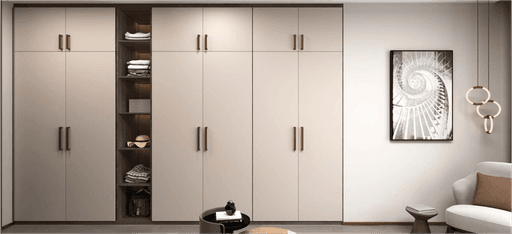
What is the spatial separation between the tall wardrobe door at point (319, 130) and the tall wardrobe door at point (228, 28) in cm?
68

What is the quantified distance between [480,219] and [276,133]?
205 centimetres

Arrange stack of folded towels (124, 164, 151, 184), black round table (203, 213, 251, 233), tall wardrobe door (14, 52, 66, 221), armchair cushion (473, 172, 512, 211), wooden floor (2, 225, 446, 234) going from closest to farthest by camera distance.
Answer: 1. black round table (203, 213, 251, 233)
2. armchair cushion (473, 172, 512, 211)
3. wooden floor (2, 225, 446, 234)
4. tall wardrobe door (14, 52, 66, 221)
5. stack of folded towels (124, 164, 151, 184)

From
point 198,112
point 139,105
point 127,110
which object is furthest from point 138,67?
point 198,112

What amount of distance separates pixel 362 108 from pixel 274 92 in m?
1.03

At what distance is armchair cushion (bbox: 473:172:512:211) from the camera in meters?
2.79

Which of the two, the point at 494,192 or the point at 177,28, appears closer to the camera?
the point at 494,192

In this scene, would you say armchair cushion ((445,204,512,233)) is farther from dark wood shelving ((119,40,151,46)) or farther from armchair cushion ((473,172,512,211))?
dark wood shelving ((119,40,151,46))

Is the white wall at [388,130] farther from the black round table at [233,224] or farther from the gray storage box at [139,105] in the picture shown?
the gray storage box at [139,105]

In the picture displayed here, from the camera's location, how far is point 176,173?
11.3 feet

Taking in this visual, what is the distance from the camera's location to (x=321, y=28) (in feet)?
11.2

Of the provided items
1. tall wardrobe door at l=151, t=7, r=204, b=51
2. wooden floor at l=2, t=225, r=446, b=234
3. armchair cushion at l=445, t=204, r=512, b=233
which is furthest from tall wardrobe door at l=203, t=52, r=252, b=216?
armchair cushion at l=445, t=204, r=512, b=233

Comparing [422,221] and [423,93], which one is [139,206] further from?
[423,93]

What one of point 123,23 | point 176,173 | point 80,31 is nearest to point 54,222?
point 176,173

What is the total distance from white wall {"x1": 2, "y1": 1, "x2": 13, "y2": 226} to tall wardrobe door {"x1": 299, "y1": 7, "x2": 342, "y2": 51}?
3271 mm
